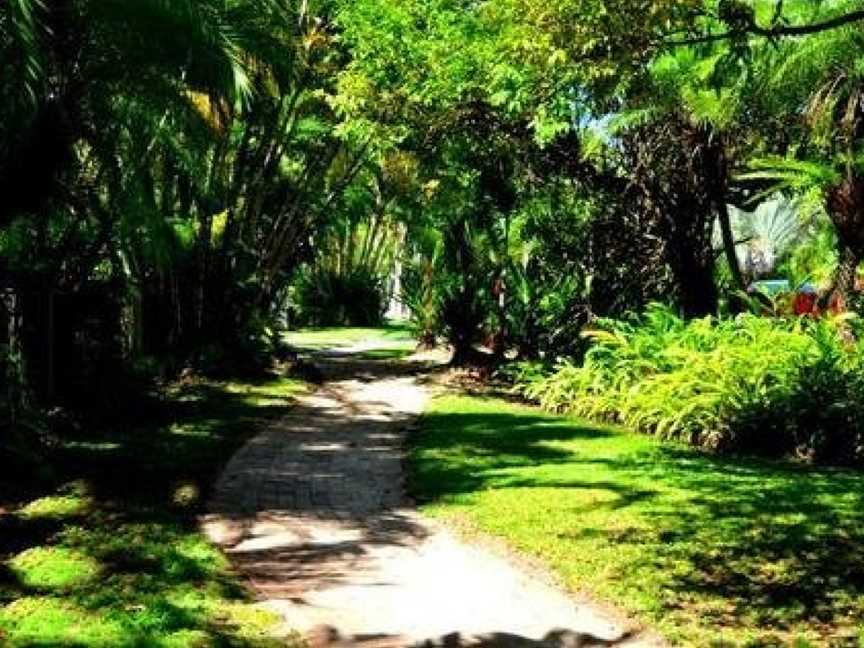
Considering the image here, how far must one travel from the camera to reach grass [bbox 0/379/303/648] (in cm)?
520

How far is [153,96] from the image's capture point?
10.6 meters

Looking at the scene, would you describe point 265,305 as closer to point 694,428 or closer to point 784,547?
point 694,428

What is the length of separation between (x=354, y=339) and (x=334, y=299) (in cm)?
790

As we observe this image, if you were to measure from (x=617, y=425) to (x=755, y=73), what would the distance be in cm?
482

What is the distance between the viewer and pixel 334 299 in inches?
1444

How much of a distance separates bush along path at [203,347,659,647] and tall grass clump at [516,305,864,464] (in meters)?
3.36

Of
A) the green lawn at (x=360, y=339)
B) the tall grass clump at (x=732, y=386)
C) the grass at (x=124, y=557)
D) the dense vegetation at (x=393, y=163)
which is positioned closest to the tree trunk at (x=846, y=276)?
the dense vegetation at (x=393, y=163)

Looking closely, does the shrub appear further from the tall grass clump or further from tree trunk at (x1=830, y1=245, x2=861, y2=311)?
tree trunk at (x1=830, y1=245, x2=861, y2=311)

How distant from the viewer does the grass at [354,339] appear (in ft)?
83.2

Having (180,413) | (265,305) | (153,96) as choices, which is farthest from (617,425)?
(265,305)

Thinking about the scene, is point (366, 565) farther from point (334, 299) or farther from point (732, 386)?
point (334, 299)

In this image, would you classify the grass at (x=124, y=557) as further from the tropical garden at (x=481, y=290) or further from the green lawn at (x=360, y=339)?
the green lawn at (x=360, y=339)

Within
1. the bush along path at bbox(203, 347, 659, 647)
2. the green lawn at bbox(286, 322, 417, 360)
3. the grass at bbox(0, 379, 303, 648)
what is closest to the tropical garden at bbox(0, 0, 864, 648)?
the grass at bbox(0, 379, 303, 648)

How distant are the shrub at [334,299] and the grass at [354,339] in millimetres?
1606
